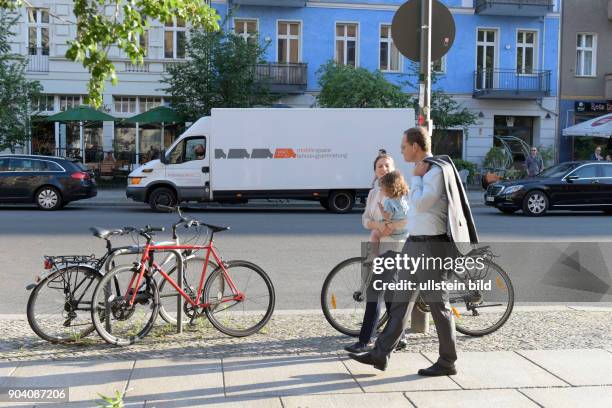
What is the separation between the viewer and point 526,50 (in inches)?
1272

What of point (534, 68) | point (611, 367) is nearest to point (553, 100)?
point (534, 68)

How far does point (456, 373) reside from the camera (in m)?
5.41

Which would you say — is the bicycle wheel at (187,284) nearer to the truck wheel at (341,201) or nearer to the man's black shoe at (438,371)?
the man's black shoe at (438,371)

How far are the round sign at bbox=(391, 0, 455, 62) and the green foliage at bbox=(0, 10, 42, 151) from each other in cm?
2142

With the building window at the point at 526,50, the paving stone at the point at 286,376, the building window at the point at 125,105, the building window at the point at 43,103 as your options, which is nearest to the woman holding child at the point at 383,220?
the paving stone at the point at 286,376

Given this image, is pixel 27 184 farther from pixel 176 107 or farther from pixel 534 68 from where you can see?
pixel 534 68

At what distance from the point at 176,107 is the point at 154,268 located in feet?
68.6

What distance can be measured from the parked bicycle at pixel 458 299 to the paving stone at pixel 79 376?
1.85 meters

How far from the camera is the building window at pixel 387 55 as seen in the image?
103 feet

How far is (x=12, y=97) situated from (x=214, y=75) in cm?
710

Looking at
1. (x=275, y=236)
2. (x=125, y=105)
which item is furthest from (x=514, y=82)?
Result: (x=275, y=236)

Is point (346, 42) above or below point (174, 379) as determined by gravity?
above

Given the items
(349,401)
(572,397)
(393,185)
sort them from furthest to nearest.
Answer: (393,185), (572,397), (349,401)

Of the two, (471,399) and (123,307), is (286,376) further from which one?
(123,307)
